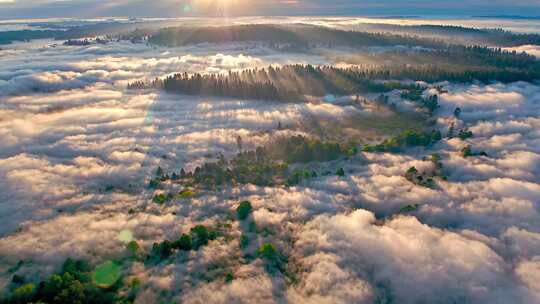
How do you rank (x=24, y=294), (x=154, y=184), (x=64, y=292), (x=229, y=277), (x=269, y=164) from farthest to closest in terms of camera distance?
(x=269, y=164) → (x=154, y=184) → (x=229, y=277) → (x=24, y=294) → (x=64, y=292)

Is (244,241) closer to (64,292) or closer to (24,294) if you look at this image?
(64,292)

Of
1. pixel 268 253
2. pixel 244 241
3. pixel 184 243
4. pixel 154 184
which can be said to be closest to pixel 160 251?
pixel 184 243

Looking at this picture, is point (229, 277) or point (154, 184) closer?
point (229, 277)

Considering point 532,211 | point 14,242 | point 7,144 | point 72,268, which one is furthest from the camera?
point 7,144

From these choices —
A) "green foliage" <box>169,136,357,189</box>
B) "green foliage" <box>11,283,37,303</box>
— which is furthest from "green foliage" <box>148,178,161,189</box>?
"green foliage" <box>11,283,37,303</box>

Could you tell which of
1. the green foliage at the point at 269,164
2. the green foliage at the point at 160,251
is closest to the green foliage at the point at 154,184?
the green foliage at the point at 269,164

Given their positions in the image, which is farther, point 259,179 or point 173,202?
point 259,179

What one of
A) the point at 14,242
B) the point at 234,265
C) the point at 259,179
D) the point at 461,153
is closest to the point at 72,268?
the point at 14,242

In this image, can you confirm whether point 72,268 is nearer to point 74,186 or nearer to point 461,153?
point 74,186
